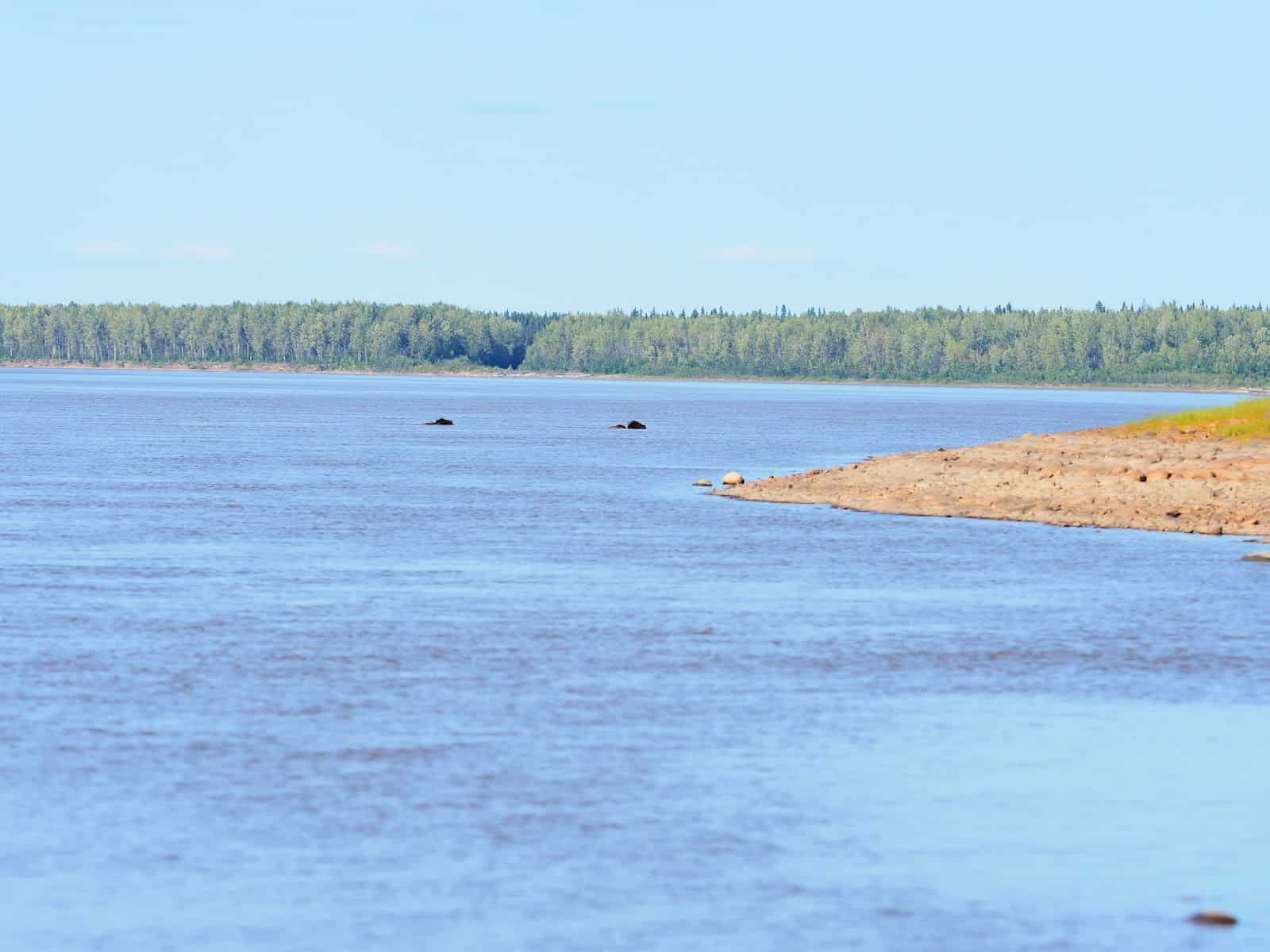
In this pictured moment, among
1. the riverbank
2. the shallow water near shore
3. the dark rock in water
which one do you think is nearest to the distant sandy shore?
the riverbank

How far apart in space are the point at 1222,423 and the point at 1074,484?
13.8 metres

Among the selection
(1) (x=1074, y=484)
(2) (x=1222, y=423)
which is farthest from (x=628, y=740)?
(2) (x=1222, y=423)

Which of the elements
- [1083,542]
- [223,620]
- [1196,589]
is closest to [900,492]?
[1083,542]

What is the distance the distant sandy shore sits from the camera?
49.4 m

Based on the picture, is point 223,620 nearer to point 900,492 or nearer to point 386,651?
point 386,651

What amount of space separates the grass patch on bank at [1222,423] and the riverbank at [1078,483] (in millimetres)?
303

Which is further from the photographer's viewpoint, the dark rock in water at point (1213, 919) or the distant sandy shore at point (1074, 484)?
the distant sandy shore at point (1074, 484)

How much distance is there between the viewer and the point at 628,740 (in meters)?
20.2

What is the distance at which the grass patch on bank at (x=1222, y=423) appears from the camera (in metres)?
62.8

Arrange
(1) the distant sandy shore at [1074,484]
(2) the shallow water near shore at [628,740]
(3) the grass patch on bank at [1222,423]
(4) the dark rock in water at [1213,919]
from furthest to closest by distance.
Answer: (3) the grass patch on bank at [1222,423] < (1) the distant sandy shore at [1074,484] < (2) the shallow water near shore at [628,740] < (4) the dark rock in water at [1213,919]

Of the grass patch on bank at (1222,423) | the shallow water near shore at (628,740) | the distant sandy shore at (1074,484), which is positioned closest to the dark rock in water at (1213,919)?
the shallow water near shore at (628,740)

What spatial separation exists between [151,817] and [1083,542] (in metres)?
31.3

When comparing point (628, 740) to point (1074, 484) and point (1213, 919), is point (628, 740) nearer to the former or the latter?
point (1213, 919)

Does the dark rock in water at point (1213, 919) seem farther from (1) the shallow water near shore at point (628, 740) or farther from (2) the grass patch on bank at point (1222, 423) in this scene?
(2) the grass patch on bank at point (1222, 423)
